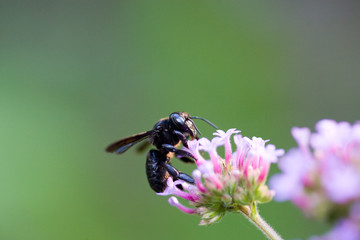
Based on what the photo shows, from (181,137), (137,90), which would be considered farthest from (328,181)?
(137,90)

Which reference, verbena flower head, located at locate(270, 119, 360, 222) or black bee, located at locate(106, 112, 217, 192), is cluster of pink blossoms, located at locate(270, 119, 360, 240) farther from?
black bee, located at locate(106, 112, 217, 192)

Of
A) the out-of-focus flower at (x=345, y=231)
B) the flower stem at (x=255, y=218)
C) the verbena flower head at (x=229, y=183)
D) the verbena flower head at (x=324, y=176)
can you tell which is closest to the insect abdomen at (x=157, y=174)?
the verbena flower head at (x=229, y=183)

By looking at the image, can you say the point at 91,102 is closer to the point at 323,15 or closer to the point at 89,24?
the point at 89,24

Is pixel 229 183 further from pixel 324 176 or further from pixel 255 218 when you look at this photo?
pixel 324 176

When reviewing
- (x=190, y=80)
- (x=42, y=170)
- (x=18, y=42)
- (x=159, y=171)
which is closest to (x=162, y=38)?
(x=190, y=80)

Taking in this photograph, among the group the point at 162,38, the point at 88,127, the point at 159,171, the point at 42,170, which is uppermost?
the point at 162,38

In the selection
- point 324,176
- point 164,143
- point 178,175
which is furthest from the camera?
point 164,143

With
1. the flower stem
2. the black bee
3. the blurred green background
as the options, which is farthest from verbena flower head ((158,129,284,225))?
the blurred green background
